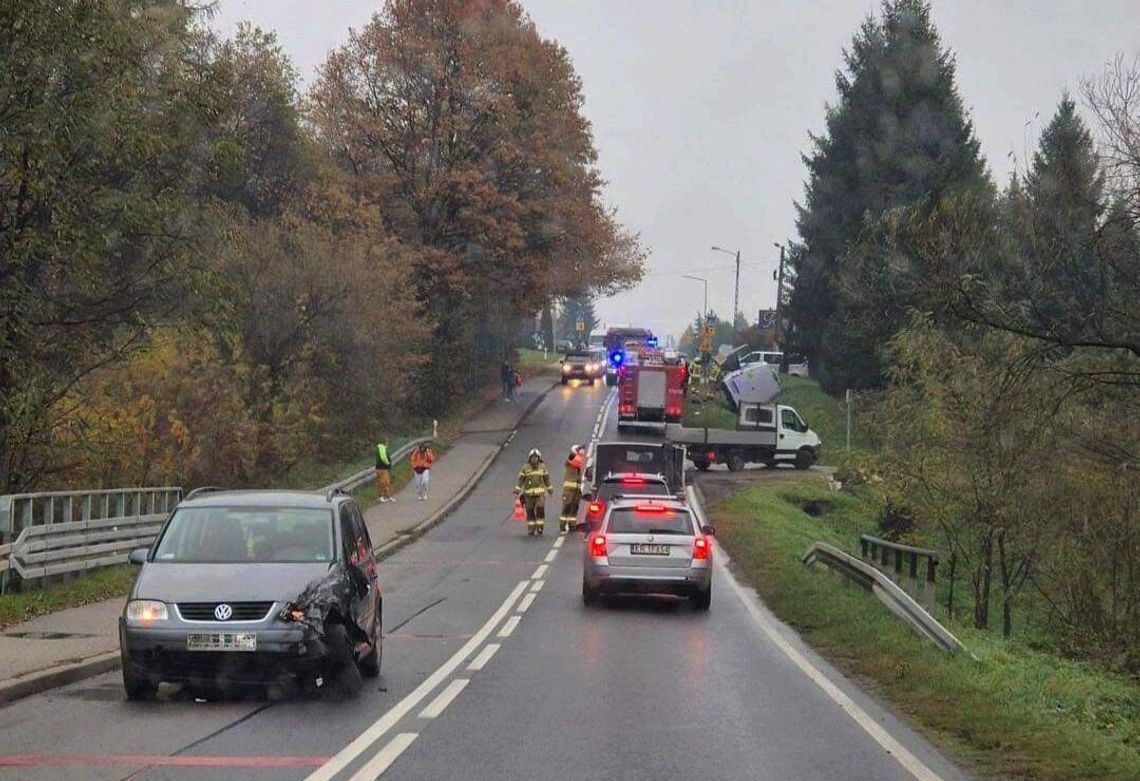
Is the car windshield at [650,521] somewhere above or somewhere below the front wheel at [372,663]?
above

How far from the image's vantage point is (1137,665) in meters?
22.1

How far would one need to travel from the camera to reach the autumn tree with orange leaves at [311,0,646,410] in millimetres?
56406

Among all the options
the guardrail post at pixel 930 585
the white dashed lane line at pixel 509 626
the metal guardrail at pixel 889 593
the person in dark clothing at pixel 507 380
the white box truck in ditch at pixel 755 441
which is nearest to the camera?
the metal guardrail at pixel 889 593

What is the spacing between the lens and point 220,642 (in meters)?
10.7

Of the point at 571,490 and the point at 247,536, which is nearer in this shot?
the point at 247,536

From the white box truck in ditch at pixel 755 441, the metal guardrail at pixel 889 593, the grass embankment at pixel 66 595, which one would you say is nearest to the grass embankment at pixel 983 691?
the metal guardrail at pixel 889 593

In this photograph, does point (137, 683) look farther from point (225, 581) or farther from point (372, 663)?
point (372, 663)

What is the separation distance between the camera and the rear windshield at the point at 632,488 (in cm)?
2936

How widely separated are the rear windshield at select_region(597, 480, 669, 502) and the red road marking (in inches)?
814

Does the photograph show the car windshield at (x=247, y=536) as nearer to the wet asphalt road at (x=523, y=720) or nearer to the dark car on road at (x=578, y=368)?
the wet asphalt road at (x=523, y=720)

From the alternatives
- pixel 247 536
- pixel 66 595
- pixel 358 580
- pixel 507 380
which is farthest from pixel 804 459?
pixel 247 536

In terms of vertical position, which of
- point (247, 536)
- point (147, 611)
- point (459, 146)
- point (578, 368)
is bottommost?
point (147, 611)

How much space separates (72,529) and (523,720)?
1002 centimetres

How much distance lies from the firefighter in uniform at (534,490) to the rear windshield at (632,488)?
6.86 feet
